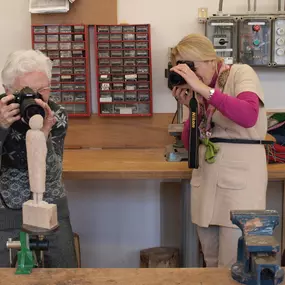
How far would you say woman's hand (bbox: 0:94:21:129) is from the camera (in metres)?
1.27

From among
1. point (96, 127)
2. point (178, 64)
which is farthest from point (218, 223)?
point (96, 127)

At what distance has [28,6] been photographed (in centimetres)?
287

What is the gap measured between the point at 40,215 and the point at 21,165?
13.9 inches

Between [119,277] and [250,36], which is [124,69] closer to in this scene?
[250,36]

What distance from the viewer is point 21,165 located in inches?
58.6

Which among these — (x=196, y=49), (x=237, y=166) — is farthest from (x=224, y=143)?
(x=196, y=49)

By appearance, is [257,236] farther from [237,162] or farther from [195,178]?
[195,178]

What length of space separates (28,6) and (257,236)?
2210 millimetres

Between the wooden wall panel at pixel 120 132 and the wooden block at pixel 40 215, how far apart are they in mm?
1755

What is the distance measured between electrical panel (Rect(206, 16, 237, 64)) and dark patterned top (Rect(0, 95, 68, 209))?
138 centimetres

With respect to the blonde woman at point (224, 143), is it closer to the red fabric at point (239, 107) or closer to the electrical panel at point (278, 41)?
the red fabric at point (239, 107)

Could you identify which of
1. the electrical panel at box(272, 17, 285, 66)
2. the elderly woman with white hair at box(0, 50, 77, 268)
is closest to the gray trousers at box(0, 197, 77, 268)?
the elderly woman with white hair at box(0, 50, 77, 268)

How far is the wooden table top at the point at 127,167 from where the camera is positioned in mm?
2299

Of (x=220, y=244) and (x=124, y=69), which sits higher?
(x=124, y=69)
